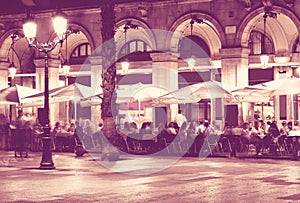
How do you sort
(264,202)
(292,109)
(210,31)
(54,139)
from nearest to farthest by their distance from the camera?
(264,202), (54,139), (292,109), (210,31)

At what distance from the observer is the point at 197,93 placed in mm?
26922

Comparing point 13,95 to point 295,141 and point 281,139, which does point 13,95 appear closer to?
point 281,139

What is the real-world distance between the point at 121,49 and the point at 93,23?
12.3 ft

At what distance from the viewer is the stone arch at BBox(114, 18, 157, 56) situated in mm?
32500

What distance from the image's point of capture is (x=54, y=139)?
29953mm

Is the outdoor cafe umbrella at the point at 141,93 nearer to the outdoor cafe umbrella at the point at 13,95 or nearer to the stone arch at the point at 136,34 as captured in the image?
the stone arch at the point at 136,34

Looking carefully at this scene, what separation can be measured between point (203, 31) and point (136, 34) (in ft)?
11.2

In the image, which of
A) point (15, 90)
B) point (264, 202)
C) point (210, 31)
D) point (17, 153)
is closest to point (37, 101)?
point (15, 90)

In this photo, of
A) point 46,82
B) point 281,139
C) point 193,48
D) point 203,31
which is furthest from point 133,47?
point 46,82

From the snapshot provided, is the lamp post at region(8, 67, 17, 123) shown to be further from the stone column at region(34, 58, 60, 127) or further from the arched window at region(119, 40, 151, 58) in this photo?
the arched window at region(119, 40, 151, 58)

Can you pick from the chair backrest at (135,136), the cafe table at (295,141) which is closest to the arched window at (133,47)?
the chair backrest at (135,136)

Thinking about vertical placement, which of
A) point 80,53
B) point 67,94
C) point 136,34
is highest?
point 136,34

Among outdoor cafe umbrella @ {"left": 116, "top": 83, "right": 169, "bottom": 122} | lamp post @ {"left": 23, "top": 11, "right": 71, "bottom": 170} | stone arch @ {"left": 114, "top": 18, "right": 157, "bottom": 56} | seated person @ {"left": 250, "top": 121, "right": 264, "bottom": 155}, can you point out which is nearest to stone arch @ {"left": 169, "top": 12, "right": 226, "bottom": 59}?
stone arch @ {"left": 114, "top": 18, "right": 157, "bottom": 56}

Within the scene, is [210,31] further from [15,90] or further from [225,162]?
[225,162]
